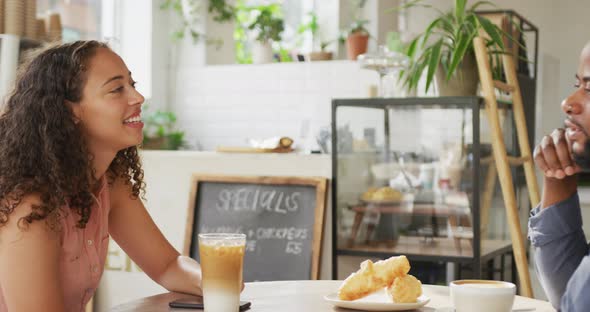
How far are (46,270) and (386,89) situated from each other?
2203 mm

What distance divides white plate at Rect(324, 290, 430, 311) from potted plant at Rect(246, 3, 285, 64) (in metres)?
4.41

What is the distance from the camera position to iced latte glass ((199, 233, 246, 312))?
146 centimetres

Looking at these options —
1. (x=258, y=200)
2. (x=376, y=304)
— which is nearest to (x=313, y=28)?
(x=258, y=200)

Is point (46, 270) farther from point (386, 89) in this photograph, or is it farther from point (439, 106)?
point (386, 89)

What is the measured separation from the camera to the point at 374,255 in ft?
10.8

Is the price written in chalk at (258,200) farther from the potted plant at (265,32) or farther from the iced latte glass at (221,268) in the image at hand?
the potted plant at (265,32)

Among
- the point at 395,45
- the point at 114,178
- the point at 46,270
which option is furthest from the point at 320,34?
the point at 46,270

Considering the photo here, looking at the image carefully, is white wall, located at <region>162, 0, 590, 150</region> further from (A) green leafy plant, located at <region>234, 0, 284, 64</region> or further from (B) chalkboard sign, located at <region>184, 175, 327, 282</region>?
(B) chalkboard sign, located at <region>184, 175, 327, 282</region>

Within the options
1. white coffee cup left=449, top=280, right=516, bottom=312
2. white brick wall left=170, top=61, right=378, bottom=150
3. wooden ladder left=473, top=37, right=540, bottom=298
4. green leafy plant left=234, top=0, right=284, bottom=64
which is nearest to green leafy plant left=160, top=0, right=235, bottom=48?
green leafy plant left=234, top=0, right=284, bottom=64

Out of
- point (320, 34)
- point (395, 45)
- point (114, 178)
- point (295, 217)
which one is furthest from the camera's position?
point (320, 34)

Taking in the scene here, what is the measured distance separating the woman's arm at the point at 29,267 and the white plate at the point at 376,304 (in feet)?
1.72

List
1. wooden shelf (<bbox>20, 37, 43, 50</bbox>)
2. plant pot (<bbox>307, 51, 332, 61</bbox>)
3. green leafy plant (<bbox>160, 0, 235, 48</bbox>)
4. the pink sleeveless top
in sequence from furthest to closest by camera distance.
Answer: green leafy plant (<bbox>160, 0, 235, 48</bbox>) → plant pot (<bbox>307, 51, 332, 61</bbox>) → wooden shelf (<bbox>20, 37, 43, 50</bbox>) → the pink sleeveless top

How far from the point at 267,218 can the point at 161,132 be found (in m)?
2.13

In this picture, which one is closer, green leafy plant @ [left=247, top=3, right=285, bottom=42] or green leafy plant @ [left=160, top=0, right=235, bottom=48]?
green leafy plant @ [left=247, top=3, right=285, bottom=42]
